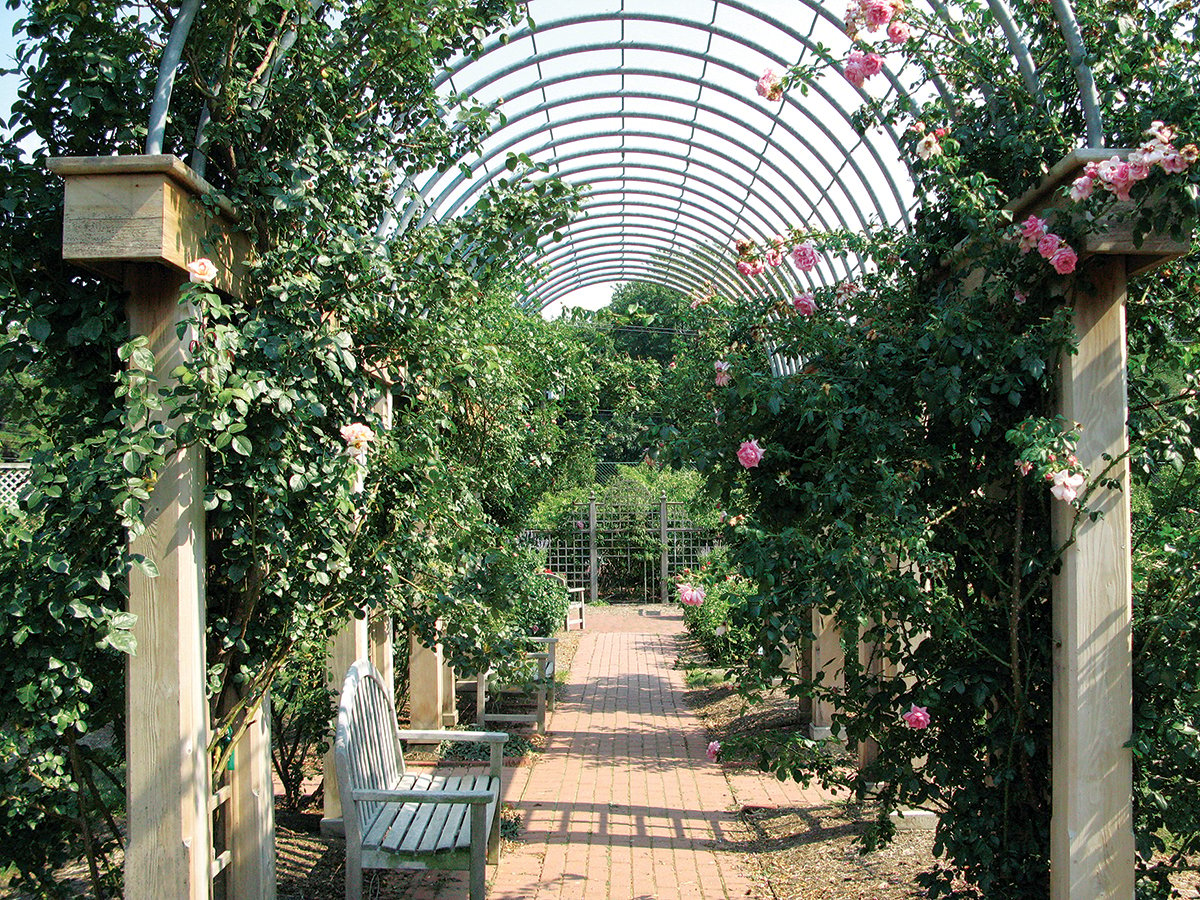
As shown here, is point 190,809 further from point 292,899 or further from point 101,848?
point 292,899

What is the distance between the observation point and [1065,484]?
2.39 meters

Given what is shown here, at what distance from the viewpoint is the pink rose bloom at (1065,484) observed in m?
2.38

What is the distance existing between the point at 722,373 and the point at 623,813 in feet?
10.9

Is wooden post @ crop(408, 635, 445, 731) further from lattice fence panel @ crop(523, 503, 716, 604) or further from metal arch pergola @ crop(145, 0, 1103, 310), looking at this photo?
lattice fence panel @ crop(523, 503, 716, 604)

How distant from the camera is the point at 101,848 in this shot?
273 cm

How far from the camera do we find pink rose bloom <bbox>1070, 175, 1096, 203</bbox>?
236 centimetres

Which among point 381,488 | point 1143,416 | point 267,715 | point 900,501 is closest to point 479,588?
point 381,488

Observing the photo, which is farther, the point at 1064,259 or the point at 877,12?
the point at 877,12

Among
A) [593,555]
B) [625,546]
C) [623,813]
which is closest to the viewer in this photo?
[623,813]

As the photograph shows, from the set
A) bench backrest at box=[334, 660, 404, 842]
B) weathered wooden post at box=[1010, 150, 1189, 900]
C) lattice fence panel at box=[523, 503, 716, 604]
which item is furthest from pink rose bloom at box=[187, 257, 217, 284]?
lattice fence panel at box=[523, 503, 716, 604]

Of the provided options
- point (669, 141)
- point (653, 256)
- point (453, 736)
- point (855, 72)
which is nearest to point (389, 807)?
point (453, 736)

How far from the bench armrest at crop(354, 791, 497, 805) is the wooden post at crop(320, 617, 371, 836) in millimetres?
1020

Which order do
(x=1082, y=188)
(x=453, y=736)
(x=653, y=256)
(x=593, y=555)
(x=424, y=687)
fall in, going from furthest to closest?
1. (x=593, y=555)
2. (x=653, y=256)
3. (x=424, y=687)
4. (x=453, y=736)
5. (x=1082, y=188)

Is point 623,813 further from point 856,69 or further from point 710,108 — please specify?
point 710,108
